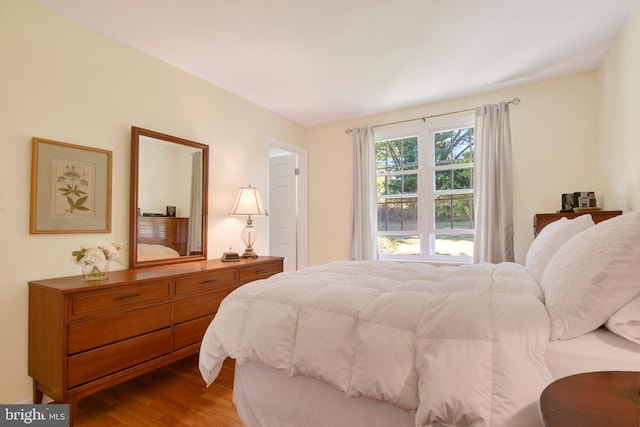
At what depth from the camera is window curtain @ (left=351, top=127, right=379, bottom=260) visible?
4.16 meters

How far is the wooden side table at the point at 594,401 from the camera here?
0.65 meters

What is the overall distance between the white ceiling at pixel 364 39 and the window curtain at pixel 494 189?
382 mm

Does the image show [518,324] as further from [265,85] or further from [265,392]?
[265,85]

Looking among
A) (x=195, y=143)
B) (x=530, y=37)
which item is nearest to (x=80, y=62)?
(x=195, y=143)

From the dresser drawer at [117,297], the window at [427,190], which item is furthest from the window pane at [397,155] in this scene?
the dresser drawer at [117,297]

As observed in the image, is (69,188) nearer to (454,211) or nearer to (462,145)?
(454,211)

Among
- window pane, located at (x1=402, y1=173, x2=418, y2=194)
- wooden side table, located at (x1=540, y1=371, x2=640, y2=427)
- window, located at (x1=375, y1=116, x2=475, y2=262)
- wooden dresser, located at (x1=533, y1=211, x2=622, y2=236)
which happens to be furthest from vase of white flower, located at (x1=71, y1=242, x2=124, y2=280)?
wooden dresser, located at (x1=533, y1=211, x2=622, y2=236)

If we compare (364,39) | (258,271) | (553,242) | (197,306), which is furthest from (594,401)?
(258,271)

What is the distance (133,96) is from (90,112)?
38 centimetres

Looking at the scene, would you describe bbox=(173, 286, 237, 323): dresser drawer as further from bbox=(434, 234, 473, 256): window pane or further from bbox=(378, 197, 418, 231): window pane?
bbox=(434, 234, 473, 256): window pane

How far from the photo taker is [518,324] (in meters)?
1.08

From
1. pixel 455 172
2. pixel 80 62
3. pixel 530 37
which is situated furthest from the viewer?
pixel 455 172

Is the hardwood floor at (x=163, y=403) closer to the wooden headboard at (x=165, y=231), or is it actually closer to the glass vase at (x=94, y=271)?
the glass vase at (x=94, y=271)

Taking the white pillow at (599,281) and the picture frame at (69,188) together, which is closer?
the white pillow at (599,281)
